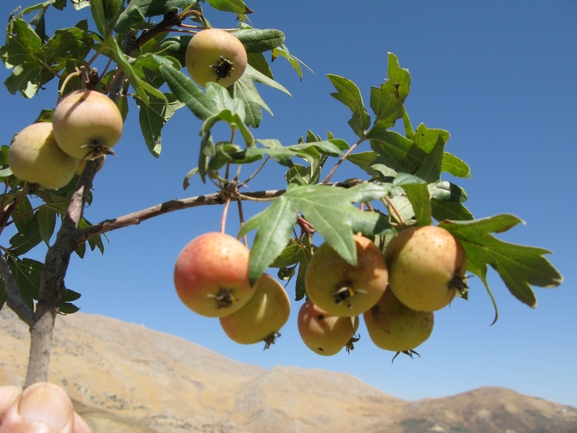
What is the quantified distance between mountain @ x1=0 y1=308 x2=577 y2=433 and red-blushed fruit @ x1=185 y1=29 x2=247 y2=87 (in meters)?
23.8

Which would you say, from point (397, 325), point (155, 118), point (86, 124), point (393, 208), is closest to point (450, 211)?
point (393, 208)

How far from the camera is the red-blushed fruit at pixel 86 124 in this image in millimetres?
1654

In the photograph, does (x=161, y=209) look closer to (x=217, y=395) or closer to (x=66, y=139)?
(x=66, y=139)

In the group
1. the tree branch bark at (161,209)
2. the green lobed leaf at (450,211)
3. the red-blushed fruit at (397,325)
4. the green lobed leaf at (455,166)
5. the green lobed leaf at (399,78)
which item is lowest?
the red-blushed fruit at (397,325)

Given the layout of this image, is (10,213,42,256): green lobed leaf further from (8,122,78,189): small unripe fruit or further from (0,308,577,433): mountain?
(0,308,577,433): mountain

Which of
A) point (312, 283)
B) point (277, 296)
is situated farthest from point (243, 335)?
point (312, 283)

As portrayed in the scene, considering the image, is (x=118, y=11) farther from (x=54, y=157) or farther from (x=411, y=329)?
(x=411, y=329)

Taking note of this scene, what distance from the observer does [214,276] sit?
136cm

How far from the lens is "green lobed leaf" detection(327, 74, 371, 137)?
221 centimetres

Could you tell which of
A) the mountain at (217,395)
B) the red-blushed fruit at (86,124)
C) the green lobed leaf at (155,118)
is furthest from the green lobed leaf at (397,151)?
the mountain at (217,395)

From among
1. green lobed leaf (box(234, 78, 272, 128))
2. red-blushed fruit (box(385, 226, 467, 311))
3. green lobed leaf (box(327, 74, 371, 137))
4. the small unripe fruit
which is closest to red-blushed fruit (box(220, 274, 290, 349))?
red-blushed fruit (box(385, 226, 467, 311))

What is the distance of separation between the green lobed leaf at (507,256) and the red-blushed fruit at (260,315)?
2.02 feet

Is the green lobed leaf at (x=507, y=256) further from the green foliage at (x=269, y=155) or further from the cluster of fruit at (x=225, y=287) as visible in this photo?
the cluster of fruit at (x=225, y=287)

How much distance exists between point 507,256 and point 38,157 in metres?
1.70
